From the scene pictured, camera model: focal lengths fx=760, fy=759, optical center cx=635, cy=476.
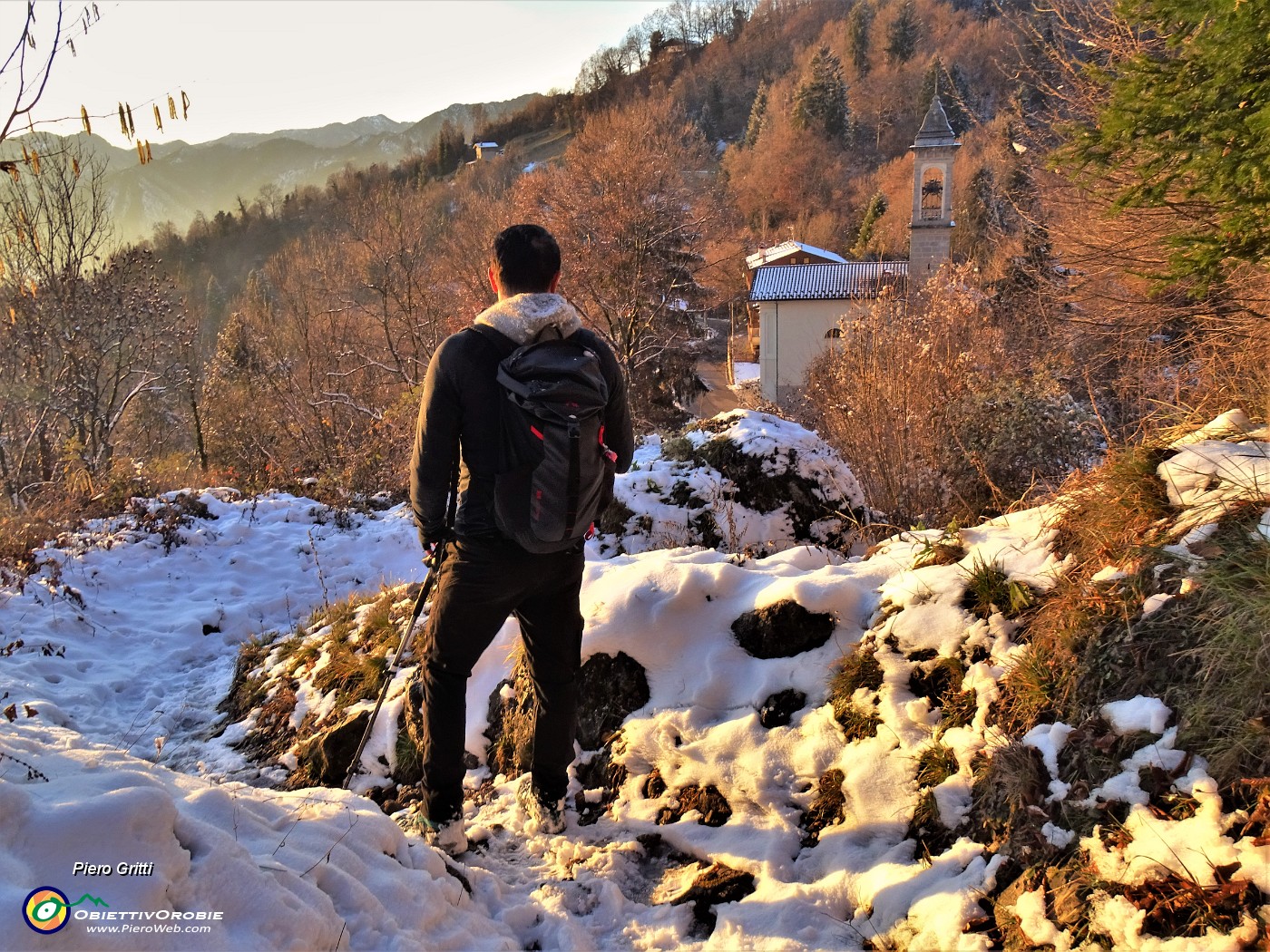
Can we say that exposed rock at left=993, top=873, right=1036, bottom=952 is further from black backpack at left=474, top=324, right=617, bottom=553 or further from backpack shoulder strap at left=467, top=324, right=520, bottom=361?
backpack shoulder strap at left=467, top=324, right=520, bottom=361

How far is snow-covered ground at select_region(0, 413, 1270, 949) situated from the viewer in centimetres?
169

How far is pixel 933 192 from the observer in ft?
108

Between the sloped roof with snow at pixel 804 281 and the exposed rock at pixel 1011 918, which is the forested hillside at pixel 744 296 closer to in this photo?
the exposed rock at pixel 1011 918

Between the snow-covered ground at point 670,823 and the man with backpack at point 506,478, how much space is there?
474 millimetres

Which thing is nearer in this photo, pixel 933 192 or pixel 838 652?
pixel 838 652

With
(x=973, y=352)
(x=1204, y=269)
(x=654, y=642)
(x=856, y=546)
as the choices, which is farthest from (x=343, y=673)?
(x=973, y=352)

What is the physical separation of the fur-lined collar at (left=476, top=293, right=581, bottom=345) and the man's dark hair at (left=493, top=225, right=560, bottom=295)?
2.8 inches

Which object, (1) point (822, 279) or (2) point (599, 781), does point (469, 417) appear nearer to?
(2) point (599, 781)

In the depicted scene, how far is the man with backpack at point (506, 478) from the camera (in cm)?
249

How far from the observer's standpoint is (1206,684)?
208 centimetres

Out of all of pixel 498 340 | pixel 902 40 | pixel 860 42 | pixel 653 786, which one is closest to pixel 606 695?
pixel 653 786

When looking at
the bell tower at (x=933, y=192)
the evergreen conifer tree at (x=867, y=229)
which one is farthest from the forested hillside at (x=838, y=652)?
the evergreen conifer tree at (x=867, y=229)

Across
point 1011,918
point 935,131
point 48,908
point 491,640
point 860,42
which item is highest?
point 860,42

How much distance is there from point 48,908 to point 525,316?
6.27 ft
